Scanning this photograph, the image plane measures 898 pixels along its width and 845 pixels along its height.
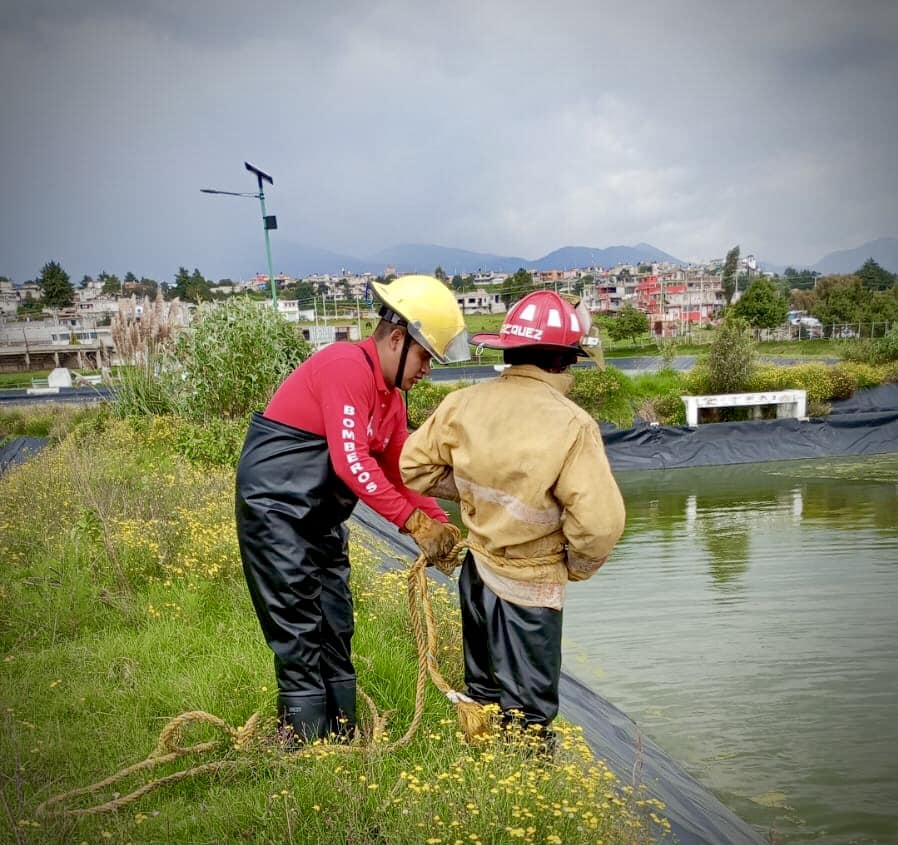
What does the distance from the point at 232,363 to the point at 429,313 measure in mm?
7749

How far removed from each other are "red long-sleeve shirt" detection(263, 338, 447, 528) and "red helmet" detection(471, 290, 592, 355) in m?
0.47

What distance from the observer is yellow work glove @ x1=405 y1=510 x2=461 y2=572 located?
94.0 inches

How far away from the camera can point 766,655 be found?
14.9ft

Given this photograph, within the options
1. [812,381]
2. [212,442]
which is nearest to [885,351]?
[812,381]

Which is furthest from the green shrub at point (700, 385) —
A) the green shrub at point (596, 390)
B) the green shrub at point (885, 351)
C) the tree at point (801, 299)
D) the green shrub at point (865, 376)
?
the tree at point (801, 299)

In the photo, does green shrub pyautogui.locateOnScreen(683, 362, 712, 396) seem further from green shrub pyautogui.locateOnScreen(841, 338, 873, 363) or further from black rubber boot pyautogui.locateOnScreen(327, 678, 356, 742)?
black rubber boot pyautogui.locateOnScreen(327, 678, 356, 742)

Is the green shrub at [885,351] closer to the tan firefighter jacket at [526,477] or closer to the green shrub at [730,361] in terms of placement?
the green shrub at [730,361]

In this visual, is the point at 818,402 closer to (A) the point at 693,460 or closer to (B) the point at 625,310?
(A) the point at 693,460

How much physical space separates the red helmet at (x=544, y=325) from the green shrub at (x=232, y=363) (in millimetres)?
7480

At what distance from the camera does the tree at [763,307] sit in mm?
42875

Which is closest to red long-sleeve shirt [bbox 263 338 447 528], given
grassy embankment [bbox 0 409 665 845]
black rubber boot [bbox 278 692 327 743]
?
black rubber boot [bbox 278 692 327 743]

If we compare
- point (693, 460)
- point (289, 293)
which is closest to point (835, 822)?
point (693, 460)

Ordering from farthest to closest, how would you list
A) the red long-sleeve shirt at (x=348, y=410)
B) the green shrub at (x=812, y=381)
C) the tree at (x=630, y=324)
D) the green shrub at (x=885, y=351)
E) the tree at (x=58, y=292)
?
1. the tree at (x=58, y=292)
2. the tree at (x=630, y=324)
3. the green shrub at (x=885, y=351)
4. the green shrub at (x=812, y=381)
5. the red long-sleeve shirt at (x=348, y=410)

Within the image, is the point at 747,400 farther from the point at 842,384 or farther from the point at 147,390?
the point at 147,390
